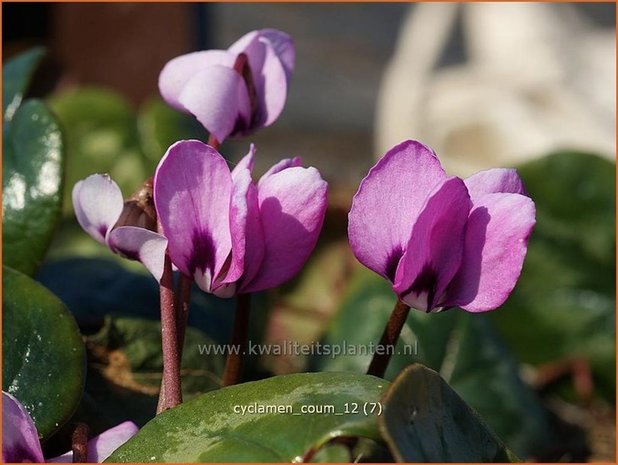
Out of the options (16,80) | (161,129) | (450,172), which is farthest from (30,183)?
(450,172)

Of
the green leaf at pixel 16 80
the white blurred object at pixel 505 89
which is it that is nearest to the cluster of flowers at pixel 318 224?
the green leaf at pixel 16 80

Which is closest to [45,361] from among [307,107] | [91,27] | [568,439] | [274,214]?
[274,214]

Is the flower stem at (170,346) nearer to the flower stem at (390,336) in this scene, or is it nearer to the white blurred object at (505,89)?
the flower stem at (390,336)

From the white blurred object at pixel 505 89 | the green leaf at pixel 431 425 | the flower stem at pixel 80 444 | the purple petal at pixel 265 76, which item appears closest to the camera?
the green leaf at pixel 431 425

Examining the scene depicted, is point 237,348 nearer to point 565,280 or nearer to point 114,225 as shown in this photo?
point 114,225

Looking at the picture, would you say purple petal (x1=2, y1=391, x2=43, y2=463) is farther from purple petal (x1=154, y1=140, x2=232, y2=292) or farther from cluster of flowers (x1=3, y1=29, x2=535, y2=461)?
purple petal (x1=154, y1=140, x2=232, y2=292)

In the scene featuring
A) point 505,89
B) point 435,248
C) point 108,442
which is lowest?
point 505,89

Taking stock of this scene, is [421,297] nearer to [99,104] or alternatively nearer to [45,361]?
[45,361]
